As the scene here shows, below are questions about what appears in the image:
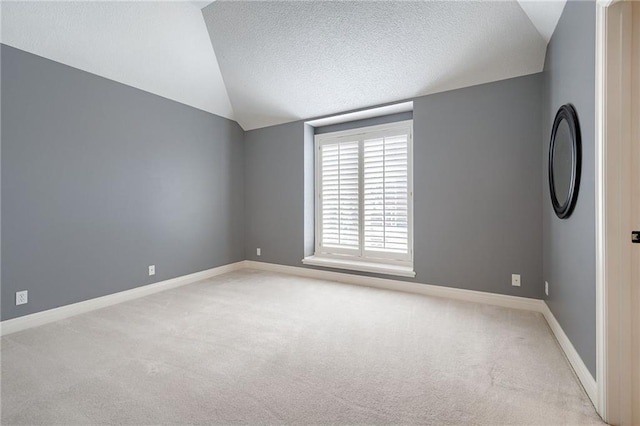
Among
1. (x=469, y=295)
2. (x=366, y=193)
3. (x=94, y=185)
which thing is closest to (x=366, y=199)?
(x=366, y=193)

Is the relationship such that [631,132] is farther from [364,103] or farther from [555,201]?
[364,103]

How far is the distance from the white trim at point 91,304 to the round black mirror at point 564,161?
170 inches

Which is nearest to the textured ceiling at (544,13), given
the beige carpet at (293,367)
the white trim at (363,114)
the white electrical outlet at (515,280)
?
the white trim at (363,114)

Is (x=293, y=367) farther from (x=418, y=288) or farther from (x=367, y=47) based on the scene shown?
(x=367, y=47)

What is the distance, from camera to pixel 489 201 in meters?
3.17

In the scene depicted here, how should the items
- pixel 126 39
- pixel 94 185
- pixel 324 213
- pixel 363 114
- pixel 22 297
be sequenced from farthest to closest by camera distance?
pixel 324 213 → pixel 363 114 → pixel 94 185 → pixel 126 39 → pixel 22 297

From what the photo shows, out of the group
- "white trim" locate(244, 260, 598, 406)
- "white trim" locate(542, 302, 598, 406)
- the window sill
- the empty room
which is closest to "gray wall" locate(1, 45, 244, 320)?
the empty room

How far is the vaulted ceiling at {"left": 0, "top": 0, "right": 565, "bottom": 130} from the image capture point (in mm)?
2580

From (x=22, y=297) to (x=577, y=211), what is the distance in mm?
4549

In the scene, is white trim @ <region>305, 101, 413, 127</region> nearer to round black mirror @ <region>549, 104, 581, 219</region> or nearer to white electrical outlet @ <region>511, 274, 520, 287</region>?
round black mirror @ <region>549, 104, 581, 219</region>

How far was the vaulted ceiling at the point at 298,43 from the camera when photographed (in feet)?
8.46

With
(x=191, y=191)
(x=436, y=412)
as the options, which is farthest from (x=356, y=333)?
(x=191, y=191)

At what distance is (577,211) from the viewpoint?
6.21ft

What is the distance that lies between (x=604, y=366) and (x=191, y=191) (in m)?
4.47
